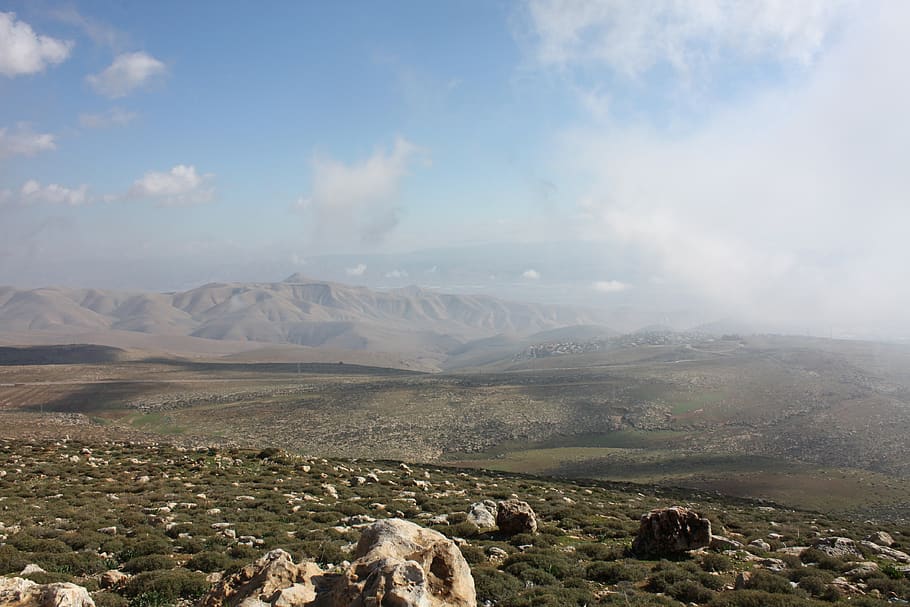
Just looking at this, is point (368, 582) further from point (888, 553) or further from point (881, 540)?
point (881, 540)

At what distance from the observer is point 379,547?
8.95m

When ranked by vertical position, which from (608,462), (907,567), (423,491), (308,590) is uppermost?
(308,590)

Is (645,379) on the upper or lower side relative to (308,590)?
lower

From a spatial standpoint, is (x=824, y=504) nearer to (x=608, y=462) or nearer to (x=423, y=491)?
(x=608, y=462)

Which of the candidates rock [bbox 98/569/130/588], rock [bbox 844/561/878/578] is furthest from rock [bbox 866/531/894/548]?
rock [bbox 98/569/130/588]

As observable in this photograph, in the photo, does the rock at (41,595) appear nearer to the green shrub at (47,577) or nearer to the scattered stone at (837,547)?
the green shrub at (47,577)

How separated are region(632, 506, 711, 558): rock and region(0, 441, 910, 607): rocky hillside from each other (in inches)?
1.7

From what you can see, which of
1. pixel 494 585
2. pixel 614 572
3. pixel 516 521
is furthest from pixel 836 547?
pixel 494 585

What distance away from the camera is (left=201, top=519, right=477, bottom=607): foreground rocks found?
23.1 ft

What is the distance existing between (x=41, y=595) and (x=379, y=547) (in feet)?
17.1

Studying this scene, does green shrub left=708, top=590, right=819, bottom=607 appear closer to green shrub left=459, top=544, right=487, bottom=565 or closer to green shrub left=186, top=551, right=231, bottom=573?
green shrub left=459, top=544, right=487, bottom=565

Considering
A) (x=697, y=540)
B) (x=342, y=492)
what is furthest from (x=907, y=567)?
(x=342, y=492)

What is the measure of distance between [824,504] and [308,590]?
46.4m

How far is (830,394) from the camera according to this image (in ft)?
297
